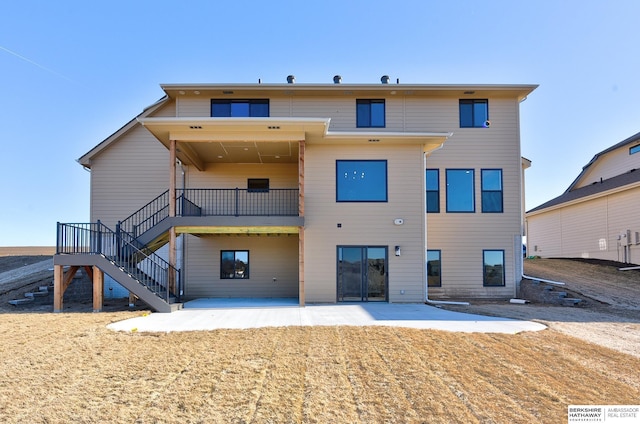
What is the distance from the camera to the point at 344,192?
1316cm

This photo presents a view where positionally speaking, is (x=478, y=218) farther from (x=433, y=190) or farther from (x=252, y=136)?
(x=252, y=136)

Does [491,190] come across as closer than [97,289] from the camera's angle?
No

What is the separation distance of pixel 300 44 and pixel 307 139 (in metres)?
4.51

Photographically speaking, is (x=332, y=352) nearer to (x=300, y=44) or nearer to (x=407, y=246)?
(x=407, y=246)

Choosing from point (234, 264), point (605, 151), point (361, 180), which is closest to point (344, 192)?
point (361, 180)

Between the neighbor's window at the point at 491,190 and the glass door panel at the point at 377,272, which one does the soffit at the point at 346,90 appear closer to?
Answer: the neighbor's window at the point at 491,190

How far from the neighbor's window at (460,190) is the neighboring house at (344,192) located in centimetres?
4

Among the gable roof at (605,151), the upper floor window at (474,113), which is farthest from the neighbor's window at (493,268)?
the gable roof at (605,151)

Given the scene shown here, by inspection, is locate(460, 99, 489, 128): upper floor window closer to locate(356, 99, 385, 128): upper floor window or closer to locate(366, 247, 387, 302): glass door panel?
locate(356, 99, 385, 128): upper floor window

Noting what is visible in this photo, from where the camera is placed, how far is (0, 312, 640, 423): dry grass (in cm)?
415

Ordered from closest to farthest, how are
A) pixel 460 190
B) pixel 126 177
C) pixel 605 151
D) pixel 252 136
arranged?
pixel 252 136, pixel 460 190, pixel 126 177, pixel 605 151

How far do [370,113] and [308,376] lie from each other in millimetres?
11772

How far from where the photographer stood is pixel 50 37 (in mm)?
15305

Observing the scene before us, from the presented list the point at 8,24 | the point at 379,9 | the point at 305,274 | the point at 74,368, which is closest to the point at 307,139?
the point at 305,274
